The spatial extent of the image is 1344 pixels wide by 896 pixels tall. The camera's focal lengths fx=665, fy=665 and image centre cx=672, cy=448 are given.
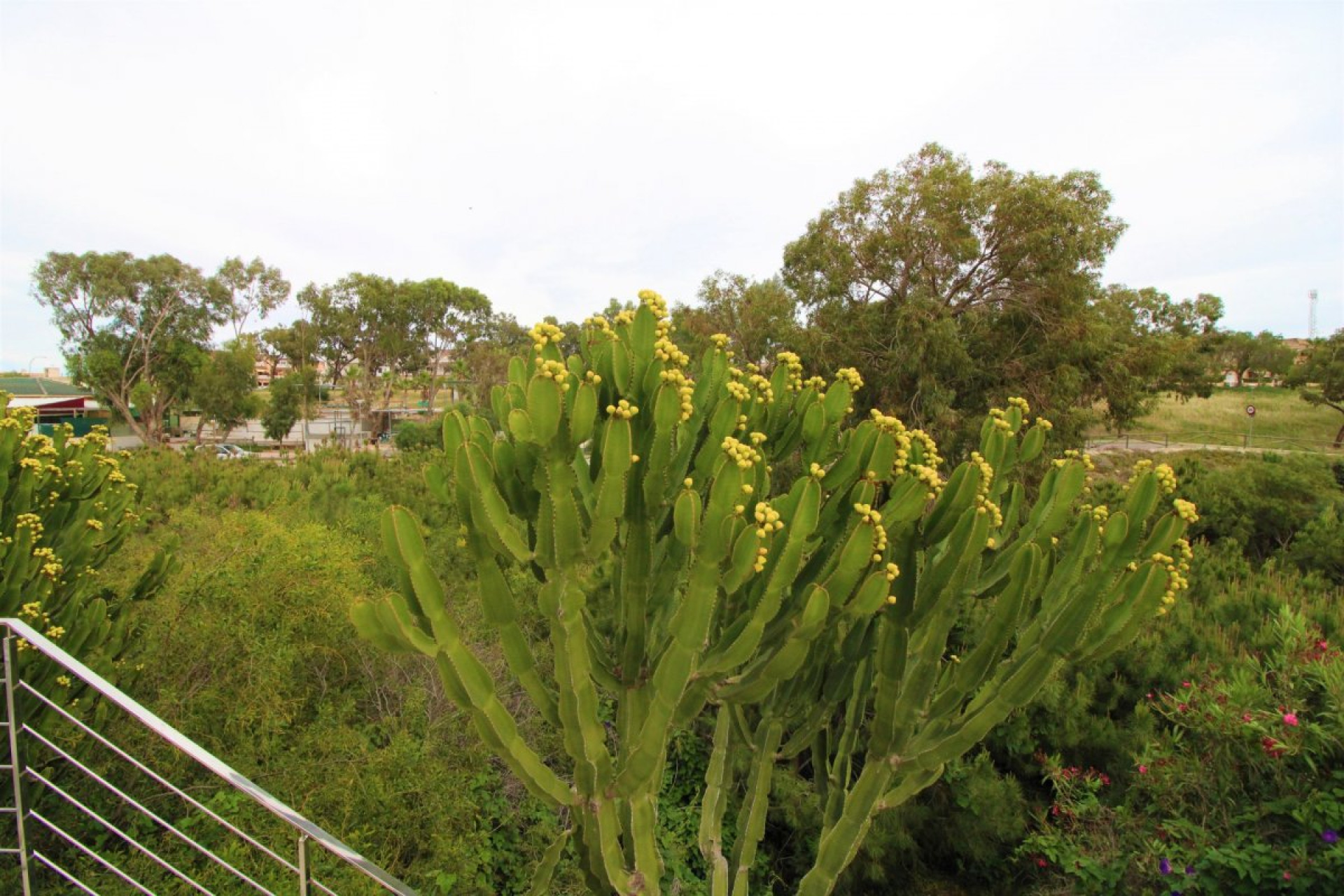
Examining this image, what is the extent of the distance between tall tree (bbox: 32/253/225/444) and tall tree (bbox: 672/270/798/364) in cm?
1895

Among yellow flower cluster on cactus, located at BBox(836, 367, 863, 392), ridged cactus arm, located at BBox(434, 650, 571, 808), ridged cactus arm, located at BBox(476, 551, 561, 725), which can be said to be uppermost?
yellow flower cluster on cactus, located at BBox(836, 367, 863, 392)

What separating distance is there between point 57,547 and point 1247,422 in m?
36.7

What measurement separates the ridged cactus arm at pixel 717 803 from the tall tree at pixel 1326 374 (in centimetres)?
3083

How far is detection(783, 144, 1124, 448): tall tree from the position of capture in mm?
10438

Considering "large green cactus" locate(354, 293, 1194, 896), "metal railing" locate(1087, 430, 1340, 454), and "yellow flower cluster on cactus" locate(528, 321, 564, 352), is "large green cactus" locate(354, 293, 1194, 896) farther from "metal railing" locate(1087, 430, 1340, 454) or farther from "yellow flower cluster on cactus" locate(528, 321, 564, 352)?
"metal railing" locate(1087, 430, 1340, 454)

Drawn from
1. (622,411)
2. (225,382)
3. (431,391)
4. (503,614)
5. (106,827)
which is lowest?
(106,827)

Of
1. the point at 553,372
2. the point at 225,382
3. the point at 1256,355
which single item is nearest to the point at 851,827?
the point at 553,372

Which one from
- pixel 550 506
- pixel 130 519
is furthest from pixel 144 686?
pixel 550 506

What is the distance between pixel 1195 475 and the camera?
26.1ft

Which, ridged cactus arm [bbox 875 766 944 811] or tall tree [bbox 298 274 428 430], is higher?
tall tree [bbox 298 274 428 430]

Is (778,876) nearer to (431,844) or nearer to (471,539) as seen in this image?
(431,844)

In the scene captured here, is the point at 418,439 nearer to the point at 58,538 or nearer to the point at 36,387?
the point at 58,538

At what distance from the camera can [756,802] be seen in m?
2.55

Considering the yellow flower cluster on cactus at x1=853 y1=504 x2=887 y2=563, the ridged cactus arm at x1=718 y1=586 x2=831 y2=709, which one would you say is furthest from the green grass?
the ridged cactus arm at x1=718 y1=586 x2=831 y2=709
